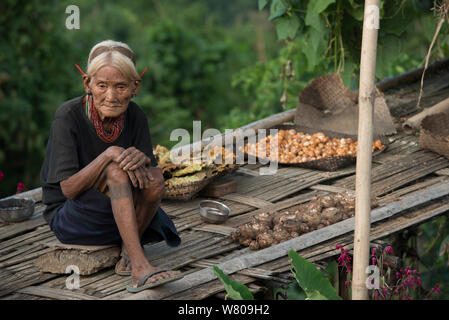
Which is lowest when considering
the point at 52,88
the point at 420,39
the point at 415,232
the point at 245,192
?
the point at 415,232

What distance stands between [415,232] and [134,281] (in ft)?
8.57

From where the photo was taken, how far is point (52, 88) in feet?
26.8

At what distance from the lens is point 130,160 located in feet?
9.21

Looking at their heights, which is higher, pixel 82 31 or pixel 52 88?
pixel 82 31

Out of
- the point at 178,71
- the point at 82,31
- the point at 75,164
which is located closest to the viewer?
the point at 75,164

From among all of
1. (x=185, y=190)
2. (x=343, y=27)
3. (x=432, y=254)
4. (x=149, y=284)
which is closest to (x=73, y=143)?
(x=149, y=284)

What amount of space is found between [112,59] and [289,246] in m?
1.21

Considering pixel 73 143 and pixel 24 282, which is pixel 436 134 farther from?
pixel 24 282

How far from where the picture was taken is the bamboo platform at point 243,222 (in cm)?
290

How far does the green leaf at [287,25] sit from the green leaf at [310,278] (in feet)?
8.23
